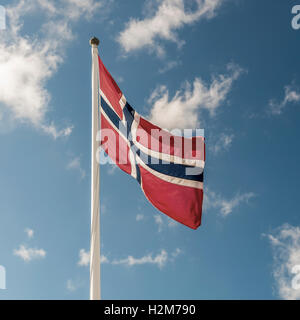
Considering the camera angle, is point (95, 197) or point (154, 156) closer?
point (95, 197)

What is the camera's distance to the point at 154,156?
1327 centimetres

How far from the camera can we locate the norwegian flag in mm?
12633

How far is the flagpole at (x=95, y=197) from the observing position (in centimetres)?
1056

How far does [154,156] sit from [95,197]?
2.63m

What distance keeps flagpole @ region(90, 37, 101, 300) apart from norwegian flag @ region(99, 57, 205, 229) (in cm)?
43

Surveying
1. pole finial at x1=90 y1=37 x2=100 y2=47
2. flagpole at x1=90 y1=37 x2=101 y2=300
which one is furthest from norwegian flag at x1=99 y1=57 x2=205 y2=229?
pole finial at x1=90 y1=37 x2=100 y2=47

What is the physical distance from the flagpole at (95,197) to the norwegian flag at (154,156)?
1.41 feet

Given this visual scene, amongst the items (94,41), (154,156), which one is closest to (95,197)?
(154,156)

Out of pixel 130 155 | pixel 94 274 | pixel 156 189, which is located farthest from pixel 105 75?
pixel 94 274

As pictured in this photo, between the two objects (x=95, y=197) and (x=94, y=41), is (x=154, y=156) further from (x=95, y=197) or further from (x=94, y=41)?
(x=94, y=41)

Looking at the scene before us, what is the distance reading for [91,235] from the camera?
1112 centimetres
